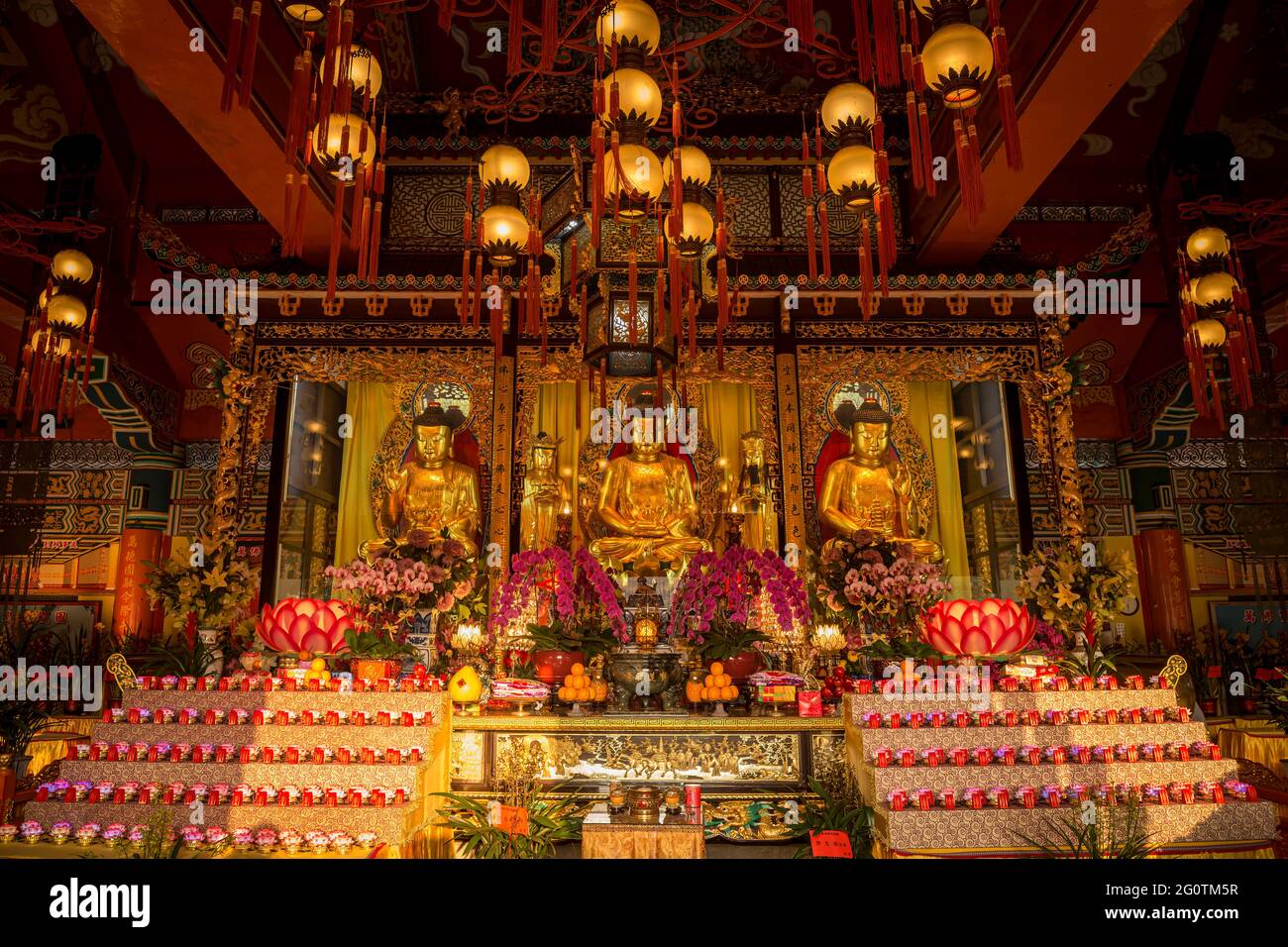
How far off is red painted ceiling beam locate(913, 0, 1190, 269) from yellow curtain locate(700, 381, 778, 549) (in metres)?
2.02

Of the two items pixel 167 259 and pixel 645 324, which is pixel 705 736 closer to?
pixel 645 324

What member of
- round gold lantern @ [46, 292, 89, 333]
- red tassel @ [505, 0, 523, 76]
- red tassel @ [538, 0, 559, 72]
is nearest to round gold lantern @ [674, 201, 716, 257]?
red tassel @ [505, 0, 523, 76]

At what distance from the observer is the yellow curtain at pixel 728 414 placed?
24.4 ft

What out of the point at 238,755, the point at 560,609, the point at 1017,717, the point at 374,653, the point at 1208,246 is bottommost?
the point at 238,755

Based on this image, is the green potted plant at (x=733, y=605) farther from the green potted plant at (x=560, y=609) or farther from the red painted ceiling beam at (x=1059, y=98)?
the red painted ceiling beam at (x=1059, y=98)

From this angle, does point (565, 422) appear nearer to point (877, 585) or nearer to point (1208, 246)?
point (877, 585)

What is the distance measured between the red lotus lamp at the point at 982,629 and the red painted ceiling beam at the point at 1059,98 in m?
2.64

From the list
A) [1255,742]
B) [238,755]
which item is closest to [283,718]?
[238,755]

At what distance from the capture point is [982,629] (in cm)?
368

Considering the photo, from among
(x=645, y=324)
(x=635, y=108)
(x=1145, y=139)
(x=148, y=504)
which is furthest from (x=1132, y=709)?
(x=148, y=504)

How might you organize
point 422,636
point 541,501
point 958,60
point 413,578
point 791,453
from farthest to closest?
point 791,453 → point 541,501 → point 422,636 → point 413,578 → point 958,60

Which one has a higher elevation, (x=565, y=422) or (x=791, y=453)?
(x=565, y=422)

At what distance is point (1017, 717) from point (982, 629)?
0.43 m

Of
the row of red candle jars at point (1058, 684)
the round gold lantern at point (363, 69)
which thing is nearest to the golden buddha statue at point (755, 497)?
the row of red candle jars at point (1058, 684)
